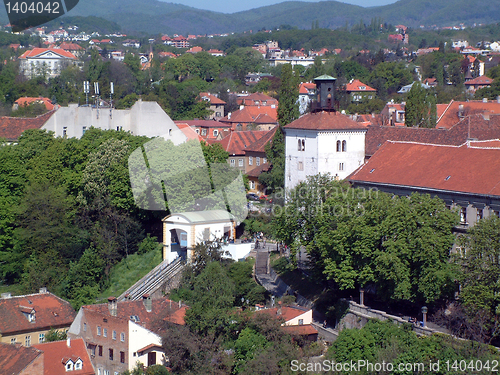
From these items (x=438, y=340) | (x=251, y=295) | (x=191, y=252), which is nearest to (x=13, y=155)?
(x=191, y=252)

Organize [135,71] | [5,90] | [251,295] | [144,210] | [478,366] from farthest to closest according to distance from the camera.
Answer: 1. [135,71]
2. [5,90]
3. [144,210]
4. [251,295]
5. [478,366]

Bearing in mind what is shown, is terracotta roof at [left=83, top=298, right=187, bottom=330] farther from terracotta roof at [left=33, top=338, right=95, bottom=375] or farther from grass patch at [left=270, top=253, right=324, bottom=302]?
grass patch at [left=270, top=253, right=324, bottom=302]

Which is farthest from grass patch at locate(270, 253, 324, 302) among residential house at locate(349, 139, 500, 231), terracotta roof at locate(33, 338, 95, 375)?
terracotta roof at locate(33, 338, 95, 375)

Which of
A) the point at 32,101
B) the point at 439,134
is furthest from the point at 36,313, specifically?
the point at 32,101

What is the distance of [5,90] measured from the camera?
10900cm

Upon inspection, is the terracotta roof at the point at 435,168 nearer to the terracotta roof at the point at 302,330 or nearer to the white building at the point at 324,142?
the white building at the point at 324,142

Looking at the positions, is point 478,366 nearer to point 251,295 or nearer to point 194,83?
point 251,295

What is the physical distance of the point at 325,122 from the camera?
1740 inches

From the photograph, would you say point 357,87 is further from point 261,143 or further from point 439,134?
point 439,134

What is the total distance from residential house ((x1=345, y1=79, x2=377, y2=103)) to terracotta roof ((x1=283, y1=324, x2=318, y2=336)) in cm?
7844

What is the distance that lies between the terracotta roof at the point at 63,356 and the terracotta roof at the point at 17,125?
2698 cm

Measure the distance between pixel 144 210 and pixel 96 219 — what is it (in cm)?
443

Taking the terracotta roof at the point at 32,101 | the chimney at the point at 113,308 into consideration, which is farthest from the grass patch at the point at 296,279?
the terracotta roof at the point at 32,101

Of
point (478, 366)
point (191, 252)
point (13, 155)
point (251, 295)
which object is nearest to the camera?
point (478, 366)
